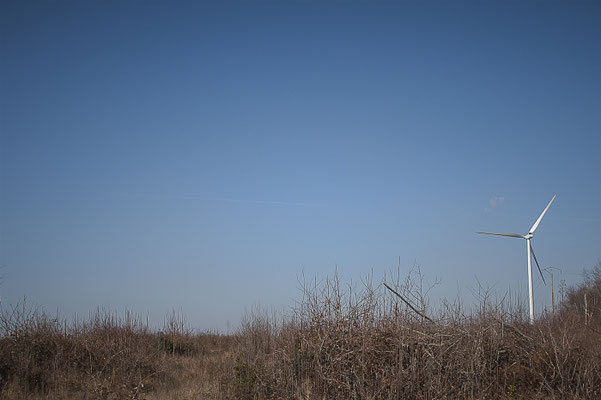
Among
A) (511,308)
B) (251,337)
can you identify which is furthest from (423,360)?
(251,337)

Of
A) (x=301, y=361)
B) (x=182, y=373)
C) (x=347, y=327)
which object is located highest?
(x=347, y=327)

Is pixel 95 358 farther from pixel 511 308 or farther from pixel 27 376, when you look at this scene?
pixel 511 308

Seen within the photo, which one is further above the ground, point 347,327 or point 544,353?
point 347,327

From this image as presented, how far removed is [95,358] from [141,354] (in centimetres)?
142

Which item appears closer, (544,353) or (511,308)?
(544,353)

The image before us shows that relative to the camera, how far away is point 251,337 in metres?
18.3

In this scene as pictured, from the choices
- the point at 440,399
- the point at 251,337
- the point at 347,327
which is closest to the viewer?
the point at 440,399

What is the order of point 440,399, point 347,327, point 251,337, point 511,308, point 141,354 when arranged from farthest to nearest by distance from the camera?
1. point 251,337
2. point 141,354
3. point 511,308
4. point 347,327
5. point 440,399

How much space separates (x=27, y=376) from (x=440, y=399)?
11160mm

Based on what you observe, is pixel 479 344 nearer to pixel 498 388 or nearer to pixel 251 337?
pixel 498 388

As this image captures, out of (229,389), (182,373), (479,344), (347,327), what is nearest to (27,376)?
(182,373)

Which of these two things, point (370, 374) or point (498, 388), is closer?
point (370, 374)

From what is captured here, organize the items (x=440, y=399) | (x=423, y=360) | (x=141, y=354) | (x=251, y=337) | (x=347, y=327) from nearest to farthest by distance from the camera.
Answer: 1. (x=440, y=399)
2. (x=423, y=360)
3. (x=347, y=327)
4. (x=141, y=354)
5. (x=251, y=337)

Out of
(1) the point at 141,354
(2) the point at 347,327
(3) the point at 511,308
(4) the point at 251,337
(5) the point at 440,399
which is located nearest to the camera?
(5) the point at 440,399
